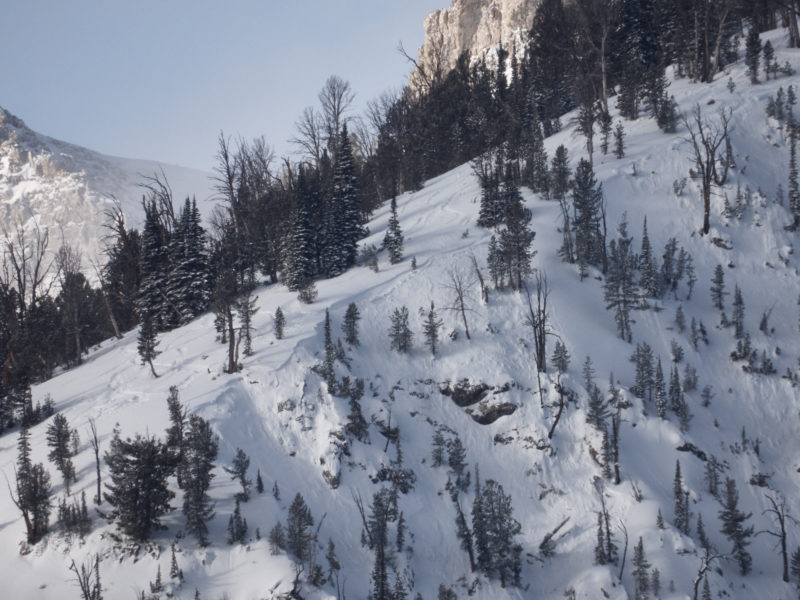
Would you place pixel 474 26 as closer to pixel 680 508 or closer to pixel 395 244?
pixel 395 244

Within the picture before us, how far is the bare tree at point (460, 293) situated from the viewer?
27719mm

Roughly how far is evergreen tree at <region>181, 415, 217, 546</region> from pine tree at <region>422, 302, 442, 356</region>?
1198cm

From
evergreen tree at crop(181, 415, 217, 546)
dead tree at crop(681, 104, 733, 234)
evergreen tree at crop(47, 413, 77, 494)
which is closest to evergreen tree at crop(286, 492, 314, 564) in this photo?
evergreen tree at crop(181, 415, 217, 546)

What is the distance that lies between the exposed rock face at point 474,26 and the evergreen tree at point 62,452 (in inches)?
3306

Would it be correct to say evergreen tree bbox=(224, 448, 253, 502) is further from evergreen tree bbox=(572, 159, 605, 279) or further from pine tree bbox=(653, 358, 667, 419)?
evergreen tree bbox=(572, 159, 605, 279)

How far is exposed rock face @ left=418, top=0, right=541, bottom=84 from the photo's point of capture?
9112 centimetres

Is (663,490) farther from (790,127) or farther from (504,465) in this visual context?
(790,127)

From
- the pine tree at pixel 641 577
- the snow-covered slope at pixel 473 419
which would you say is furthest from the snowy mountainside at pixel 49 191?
the pine tree at pixel 641 577

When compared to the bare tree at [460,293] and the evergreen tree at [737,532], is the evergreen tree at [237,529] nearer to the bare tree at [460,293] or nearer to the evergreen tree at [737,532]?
the bare tree at [460,293]

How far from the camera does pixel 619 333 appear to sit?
89.8 feet

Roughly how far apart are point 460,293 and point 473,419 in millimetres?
6906

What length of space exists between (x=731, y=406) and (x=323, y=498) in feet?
66.3

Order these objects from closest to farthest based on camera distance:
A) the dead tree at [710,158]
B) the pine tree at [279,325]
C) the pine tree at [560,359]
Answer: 1. the pine tree at [560,359]
2. the pine tree at [279,325]
3. the dead tree at [710,158]

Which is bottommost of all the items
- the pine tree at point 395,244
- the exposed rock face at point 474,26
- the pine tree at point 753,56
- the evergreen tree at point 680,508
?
the evergreen tree at point 680,508
